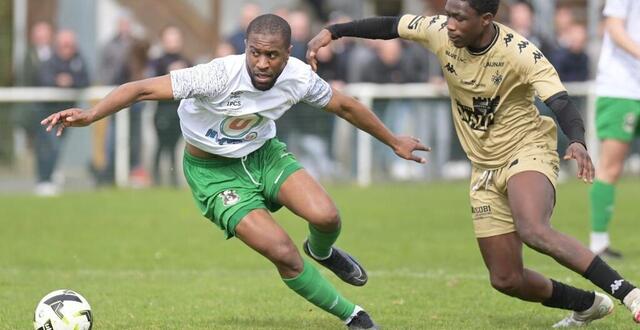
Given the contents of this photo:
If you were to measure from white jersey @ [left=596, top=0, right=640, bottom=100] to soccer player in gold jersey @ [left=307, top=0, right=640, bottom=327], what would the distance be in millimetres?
3691

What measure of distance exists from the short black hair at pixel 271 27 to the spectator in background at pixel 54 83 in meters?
12.0

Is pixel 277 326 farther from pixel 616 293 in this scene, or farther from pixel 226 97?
pixel 616 293

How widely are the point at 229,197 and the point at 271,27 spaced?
118 centimetres

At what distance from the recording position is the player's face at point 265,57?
8.15 m

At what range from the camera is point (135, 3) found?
2786 cm

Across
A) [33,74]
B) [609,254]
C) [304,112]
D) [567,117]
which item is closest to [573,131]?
[567,117]

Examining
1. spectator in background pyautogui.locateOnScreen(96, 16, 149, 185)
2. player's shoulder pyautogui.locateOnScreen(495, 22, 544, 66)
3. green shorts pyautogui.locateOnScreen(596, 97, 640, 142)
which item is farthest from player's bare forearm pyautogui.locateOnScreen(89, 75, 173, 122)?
spectator in background pyautogui.locateOnScreen(96, 16, 149, 185)

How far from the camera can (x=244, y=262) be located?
1303 centimetres

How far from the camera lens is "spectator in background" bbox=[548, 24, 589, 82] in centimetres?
2047

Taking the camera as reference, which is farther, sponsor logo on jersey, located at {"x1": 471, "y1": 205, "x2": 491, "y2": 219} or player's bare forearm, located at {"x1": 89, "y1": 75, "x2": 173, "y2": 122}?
sponsor logo on jersey, located at {"x1": 471, "y1": 205, "x2": 491, "y2": 219}

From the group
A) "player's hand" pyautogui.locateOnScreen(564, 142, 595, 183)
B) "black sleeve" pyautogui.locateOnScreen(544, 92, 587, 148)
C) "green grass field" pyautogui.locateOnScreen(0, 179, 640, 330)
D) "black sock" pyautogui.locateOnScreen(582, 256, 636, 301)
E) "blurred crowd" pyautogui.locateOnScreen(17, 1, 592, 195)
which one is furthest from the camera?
"blurred crowd" pyautogui.locateOnScreen(17, 1, 592, 195)

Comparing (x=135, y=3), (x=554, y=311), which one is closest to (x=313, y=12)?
(x=135, y=3)

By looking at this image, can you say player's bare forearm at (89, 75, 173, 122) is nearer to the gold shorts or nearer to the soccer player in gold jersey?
the soccer player in gold jersey

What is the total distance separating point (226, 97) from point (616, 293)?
2747 mm
